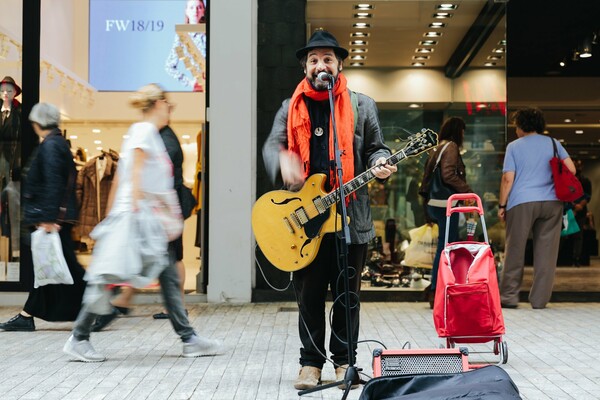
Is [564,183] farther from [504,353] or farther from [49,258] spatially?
[49,258]

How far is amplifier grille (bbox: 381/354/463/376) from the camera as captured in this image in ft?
15.9

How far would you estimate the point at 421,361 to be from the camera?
4.89 metres

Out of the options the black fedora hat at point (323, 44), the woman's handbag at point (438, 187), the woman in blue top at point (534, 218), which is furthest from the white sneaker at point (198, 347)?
the woman in blue top at point (534, 218)

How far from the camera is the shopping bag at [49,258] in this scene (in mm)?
7703

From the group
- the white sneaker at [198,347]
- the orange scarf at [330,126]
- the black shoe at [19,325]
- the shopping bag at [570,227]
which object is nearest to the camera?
the orange scarf at [330,126]

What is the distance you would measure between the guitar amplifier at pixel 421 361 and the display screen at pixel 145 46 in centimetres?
589

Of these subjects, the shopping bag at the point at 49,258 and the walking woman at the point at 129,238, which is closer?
the walking woman at the point at 129,238

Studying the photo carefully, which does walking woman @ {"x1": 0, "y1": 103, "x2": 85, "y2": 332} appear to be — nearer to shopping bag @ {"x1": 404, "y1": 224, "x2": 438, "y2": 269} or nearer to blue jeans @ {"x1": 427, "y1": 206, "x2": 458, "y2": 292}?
blue jeans @ {"x1": 427, "y1": 206, "x2": 458, "y2": 292}

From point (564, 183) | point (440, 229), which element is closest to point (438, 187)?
point (440, 229)

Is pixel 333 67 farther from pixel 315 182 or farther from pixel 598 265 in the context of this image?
pixel 598 265

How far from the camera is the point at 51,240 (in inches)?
303

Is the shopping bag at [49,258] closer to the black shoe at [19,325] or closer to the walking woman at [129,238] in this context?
the black shoe at [19,325]

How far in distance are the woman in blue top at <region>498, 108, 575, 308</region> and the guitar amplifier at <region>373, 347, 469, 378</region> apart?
503 cm

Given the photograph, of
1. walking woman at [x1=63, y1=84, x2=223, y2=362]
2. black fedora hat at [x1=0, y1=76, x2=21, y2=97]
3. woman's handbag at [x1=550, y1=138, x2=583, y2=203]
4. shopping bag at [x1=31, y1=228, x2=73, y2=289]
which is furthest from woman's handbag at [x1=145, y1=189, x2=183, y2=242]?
woman's handbag at [x1=550, y1=138, x2=583, y2=203]
